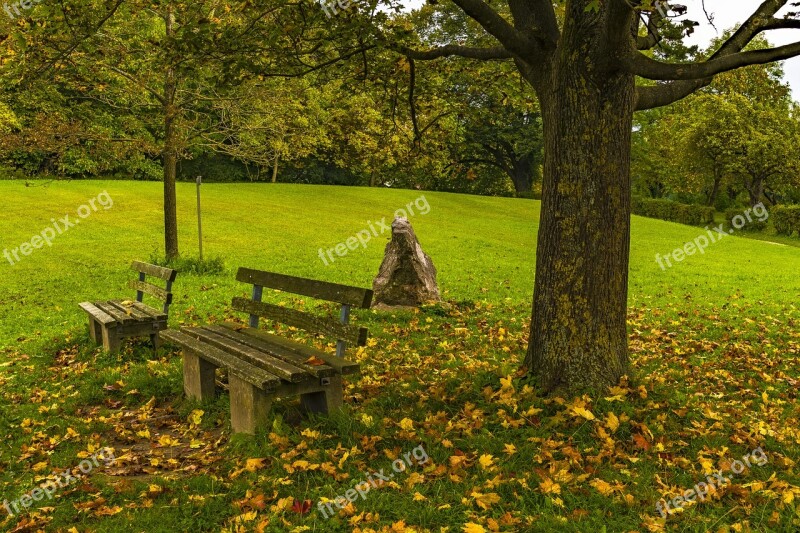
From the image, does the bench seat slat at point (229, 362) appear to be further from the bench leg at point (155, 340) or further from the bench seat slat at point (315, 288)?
the bench leg at point (155, 340)

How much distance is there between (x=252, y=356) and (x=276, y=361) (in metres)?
0.29

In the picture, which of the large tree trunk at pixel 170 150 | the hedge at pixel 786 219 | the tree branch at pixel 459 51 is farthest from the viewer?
the hedge at pixel 786 219

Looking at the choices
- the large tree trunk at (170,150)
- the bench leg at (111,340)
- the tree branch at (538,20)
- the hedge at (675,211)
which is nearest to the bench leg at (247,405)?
the bench leg at (111,340)

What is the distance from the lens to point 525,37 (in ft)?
17.6

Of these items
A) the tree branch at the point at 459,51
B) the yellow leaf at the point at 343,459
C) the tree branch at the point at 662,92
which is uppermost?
the tree branch at the point at 459,51

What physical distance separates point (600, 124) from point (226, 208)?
24.5 metres

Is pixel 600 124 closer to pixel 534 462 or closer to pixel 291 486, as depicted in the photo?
pixel 534 462

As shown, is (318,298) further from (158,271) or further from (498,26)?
(158,271)

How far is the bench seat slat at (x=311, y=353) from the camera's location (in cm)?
459

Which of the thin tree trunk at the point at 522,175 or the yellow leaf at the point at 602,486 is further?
the thin tree trunk at the point at 522,175

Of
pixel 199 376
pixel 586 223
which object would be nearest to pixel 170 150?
pixel 199 376

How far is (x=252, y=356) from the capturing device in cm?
491

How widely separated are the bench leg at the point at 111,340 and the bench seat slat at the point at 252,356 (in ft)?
5.48

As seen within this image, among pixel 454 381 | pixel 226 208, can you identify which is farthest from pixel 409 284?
pixel 226 208
